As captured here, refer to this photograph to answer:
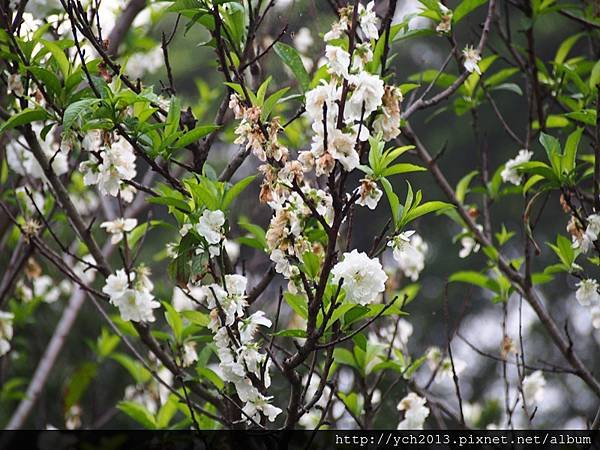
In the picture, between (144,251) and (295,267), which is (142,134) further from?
(144,251)

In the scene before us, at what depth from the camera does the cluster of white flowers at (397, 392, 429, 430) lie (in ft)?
7.08

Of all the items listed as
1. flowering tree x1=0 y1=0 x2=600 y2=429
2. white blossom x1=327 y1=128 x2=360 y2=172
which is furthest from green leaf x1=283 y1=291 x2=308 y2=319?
white blossom x1=327 y1=128 x2=360 y2=172

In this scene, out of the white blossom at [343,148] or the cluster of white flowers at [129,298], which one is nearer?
the white blossom at [343,148]

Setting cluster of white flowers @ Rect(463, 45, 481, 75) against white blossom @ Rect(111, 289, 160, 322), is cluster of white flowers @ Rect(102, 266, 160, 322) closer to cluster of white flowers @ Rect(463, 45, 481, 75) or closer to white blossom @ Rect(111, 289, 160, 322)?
white blossom @ Rect(111, 289, 160, 322)

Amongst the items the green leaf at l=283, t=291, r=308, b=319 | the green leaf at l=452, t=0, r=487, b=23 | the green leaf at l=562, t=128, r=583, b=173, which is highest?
the green leaf at l=452, t=0, r=487, b=23

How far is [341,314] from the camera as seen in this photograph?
1414mm

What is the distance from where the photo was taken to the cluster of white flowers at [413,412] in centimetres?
216

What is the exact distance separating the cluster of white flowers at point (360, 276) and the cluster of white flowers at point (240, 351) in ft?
0.62

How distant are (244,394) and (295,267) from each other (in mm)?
260

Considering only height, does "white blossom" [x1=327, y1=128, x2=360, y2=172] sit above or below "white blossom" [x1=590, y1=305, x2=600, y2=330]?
below

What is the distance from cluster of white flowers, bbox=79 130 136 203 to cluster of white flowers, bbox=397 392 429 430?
3.50ft

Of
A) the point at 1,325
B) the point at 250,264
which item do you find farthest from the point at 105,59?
the point at 250,264

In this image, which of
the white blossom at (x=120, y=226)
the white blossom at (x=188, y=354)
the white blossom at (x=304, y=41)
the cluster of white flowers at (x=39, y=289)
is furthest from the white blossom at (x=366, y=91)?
the cluster of white flowers at (x=39, y=289)

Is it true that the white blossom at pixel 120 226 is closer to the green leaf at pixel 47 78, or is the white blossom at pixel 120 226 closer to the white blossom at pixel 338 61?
the green leaf at pixel 47 78
